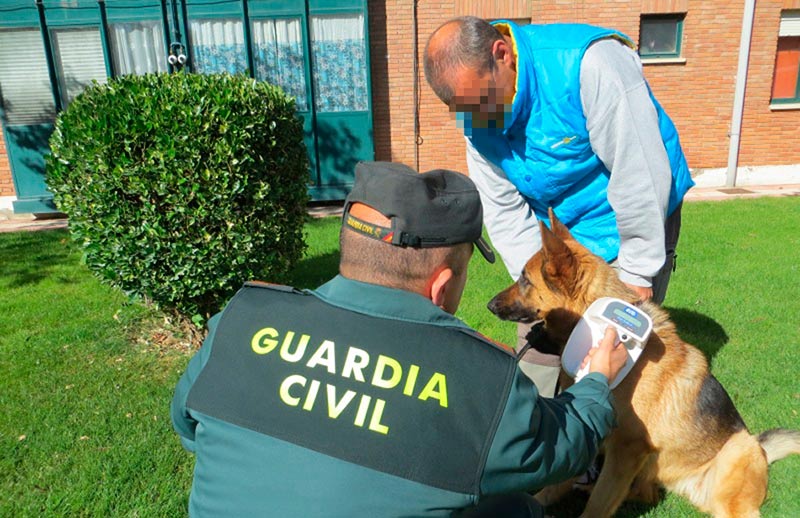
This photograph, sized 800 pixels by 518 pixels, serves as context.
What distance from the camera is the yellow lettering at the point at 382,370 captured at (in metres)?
1.45

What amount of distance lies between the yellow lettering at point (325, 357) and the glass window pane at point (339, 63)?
432 inches

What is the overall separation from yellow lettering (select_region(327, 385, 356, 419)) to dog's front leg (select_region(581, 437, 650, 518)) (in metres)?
1.93

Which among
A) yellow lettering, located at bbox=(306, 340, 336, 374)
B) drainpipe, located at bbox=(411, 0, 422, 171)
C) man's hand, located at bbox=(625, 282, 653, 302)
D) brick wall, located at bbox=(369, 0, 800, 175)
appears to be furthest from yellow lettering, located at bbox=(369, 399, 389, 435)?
drainpipe, located at bbox=(411, 0, 422, 171)

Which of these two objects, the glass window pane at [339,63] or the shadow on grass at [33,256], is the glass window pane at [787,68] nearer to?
the glass window pane at [339,63]

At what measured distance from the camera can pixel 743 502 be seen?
113 inches

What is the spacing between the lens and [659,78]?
42.0 feet

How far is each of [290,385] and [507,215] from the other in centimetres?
242

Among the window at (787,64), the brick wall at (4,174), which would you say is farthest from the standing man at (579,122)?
the window at (787,64)

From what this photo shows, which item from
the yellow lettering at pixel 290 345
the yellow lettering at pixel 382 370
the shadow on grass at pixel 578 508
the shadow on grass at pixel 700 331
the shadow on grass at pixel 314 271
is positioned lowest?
the shadow on grass at pixel 578 508

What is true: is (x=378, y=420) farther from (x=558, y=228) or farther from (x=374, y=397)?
(x=558, y=228)

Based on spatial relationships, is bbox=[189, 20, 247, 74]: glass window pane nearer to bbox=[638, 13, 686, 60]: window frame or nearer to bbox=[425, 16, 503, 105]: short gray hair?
bbox=[638, 13, 686, 60]: window frame

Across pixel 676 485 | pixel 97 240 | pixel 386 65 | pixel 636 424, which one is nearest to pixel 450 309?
pixel 636 424

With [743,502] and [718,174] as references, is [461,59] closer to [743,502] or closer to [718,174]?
[743,502]

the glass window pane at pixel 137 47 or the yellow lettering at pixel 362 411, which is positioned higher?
the glass window pane at pixel 137 47
